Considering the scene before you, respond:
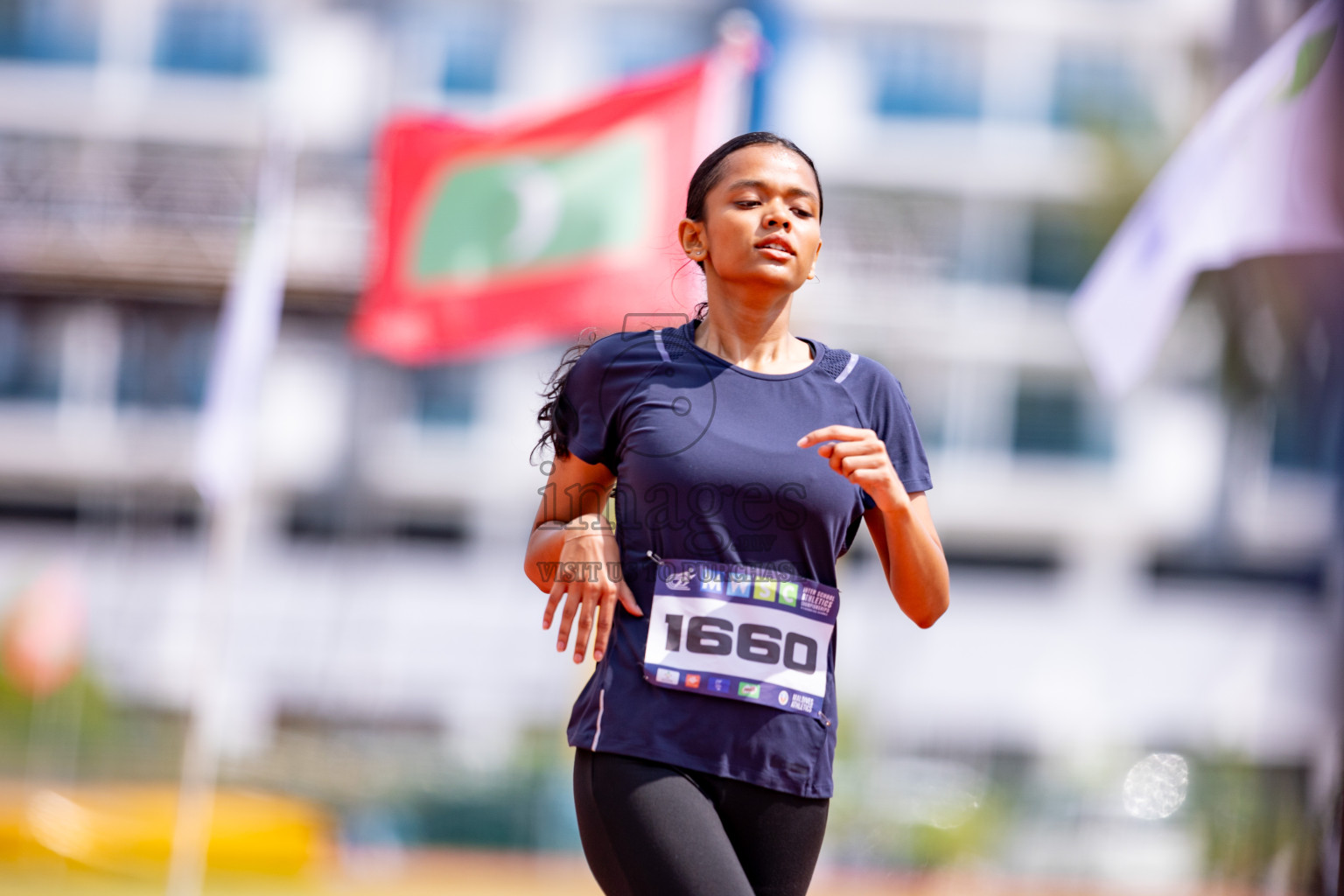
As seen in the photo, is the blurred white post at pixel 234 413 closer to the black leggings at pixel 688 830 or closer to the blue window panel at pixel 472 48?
the black leggings at pixel 688 830

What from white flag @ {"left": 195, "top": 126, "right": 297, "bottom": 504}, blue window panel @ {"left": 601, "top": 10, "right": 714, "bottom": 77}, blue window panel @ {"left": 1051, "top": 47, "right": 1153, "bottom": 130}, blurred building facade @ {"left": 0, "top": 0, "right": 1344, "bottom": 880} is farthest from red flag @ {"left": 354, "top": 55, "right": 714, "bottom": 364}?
blue window panel @ {"left": 1051, "top": 47, "right": 1153, "bottom": 130}

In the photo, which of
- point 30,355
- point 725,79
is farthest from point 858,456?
point 30,355

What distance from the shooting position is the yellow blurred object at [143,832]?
13.1 meters

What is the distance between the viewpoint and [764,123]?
28.1ft

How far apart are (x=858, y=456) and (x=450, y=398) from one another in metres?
27.9

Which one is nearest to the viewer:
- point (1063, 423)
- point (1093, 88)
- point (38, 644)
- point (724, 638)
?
point (724, 638)

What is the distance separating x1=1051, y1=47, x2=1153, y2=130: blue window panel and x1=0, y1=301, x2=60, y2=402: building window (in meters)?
20.7

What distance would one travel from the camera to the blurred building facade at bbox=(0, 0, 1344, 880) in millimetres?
28609

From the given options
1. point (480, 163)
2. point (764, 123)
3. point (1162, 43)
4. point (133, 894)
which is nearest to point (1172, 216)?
point (764, 123)

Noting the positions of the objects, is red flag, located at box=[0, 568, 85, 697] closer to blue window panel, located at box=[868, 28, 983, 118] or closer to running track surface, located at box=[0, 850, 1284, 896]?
running track surface, located at box=[0, 850, 1284, 896]

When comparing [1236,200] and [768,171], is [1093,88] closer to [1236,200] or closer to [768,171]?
[1236,200]

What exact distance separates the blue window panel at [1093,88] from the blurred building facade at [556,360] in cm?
9

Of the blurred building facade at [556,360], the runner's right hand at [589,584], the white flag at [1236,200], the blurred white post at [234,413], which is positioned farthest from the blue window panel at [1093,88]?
the runner's right hand at [589,584]

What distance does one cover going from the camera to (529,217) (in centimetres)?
930
